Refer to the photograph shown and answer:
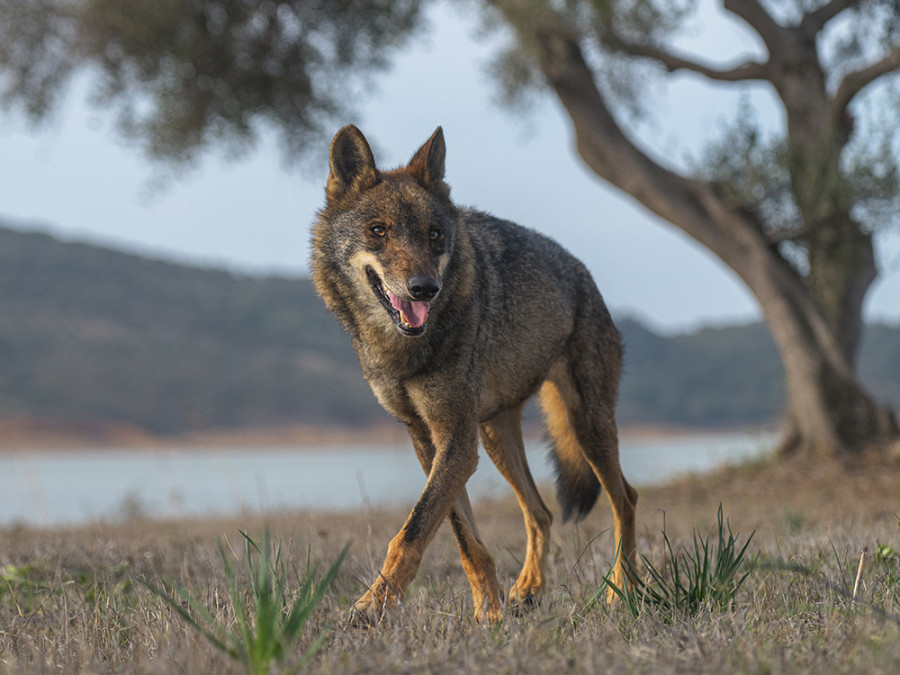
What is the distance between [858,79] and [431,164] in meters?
11.0

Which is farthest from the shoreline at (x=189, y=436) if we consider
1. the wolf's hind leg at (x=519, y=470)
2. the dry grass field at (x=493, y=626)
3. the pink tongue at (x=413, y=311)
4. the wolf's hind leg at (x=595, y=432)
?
the pink tongue at (x=413, y=311)

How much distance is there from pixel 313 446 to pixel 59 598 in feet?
217

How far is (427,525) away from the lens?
11.5 feet

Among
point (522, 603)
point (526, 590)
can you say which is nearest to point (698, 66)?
point (526, 590)

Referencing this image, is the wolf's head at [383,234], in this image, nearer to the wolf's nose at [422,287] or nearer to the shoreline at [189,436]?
the wolf's nose at [422,287]

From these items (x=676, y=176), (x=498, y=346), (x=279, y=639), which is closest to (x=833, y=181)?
(x=676, y=176)

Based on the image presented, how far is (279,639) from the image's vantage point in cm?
227

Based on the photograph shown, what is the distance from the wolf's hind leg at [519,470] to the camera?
4.83 m

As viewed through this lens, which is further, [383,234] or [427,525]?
[383,234]

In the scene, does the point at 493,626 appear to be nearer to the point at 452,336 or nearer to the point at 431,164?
the point at 452,336

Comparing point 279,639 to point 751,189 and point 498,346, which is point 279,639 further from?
point 751,189

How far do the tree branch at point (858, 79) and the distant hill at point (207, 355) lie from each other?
56.1 meters

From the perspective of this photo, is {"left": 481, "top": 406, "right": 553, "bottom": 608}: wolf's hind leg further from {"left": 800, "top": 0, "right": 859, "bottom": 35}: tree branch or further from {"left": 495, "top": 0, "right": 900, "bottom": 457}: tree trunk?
{"left": 800, "top": 0, "right": 859, "bottom": 35}: tree branch

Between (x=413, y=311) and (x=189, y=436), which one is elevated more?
(x=189, y=436)
